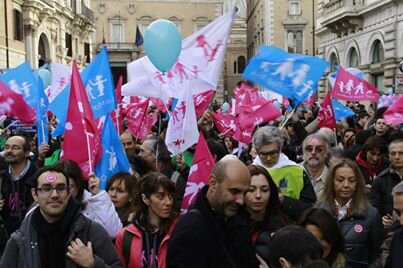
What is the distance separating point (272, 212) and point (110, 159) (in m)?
2.54

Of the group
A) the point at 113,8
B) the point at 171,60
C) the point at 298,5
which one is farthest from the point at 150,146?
the point at 113,8

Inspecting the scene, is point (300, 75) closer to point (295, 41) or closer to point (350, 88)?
point (350, 88)

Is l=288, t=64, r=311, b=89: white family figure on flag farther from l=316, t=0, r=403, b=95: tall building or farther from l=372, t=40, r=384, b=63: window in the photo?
l=372, t=40, r=384, b=63: window

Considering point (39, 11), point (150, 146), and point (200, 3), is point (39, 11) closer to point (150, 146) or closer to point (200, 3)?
point (150, 146)

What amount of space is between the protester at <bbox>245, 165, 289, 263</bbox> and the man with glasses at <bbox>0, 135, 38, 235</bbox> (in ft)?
8.76

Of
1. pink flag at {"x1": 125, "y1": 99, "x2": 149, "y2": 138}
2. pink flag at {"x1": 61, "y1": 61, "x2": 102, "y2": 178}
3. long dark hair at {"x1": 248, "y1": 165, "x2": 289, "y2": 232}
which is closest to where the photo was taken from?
long dark hair at {"x1": 248, "y1": 165, "x2": 289, "y2": 232}

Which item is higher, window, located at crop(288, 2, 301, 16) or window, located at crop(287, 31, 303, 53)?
window, located at crop(288, 2, 301, 16)

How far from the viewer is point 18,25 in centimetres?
3534

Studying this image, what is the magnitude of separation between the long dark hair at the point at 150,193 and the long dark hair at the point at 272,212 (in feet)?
1.97

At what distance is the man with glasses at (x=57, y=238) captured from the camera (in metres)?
3.84

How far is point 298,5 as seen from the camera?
53.6 meters

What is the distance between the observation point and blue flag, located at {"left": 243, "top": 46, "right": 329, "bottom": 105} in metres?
9.94

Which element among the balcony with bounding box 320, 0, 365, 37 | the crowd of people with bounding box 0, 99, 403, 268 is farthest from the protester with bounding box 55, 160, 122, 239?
the balcony with bounding box 320, 0, 365, 37

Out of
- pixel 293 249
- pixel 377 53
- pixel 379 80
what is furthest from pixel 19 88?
pixel 377 53
